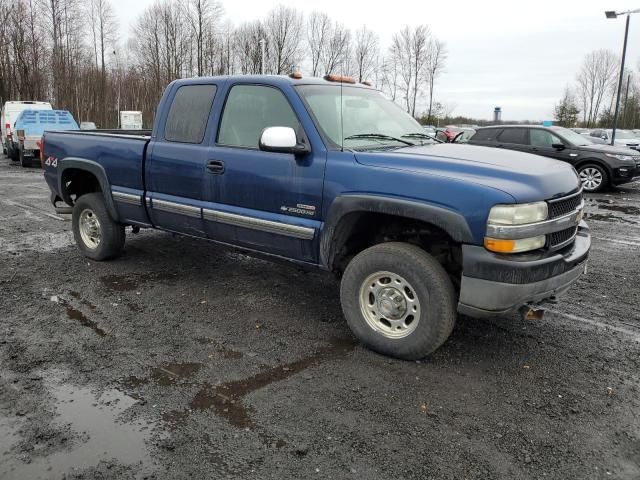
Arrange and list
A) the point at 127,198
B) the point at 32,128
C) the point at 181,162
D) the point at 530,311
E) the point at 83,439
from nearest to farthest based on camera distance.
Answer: the point at 83,439 < the point at 530,311 < the point at 181,162 < the point at 127,198 < the point at 32,128

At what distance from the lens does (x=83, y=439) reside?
111 inches

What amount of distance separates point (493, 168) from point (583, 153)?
11.3 meters

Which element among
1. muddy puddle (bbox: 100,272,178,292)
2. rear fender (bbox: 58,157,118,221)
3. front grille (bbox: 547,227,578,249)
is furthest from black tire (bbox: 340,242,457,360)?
rear fender (bbox: 58,157,118,221)

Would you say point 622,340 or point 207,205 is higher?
point 207,205

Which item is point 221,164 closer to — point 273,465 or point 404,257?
point 404,257

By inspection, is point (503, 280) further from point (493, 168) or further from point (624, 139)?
point (624, 139)

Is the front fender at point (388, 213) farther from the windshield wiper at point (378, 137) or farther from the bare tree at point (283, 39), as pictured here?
the bare tree at point (283, 39)

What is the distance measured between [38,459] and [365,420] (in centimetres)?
173

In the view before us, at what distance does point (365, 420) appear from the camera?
9.96 feet

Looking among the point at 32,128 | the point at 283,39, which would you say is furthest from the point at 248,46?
the point at 32,128

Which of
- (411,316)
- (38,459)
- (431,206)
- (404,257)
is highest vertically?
(431,206)

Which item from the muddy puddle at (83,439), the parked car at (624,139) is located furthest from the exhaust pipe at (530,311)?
the parked car at (624,139)

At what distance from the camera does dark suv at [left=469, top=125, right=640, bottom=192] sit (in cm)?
1310

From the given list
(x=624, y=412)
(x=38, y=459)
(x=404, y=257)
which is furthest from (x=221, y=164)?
(x=624, y=412)
